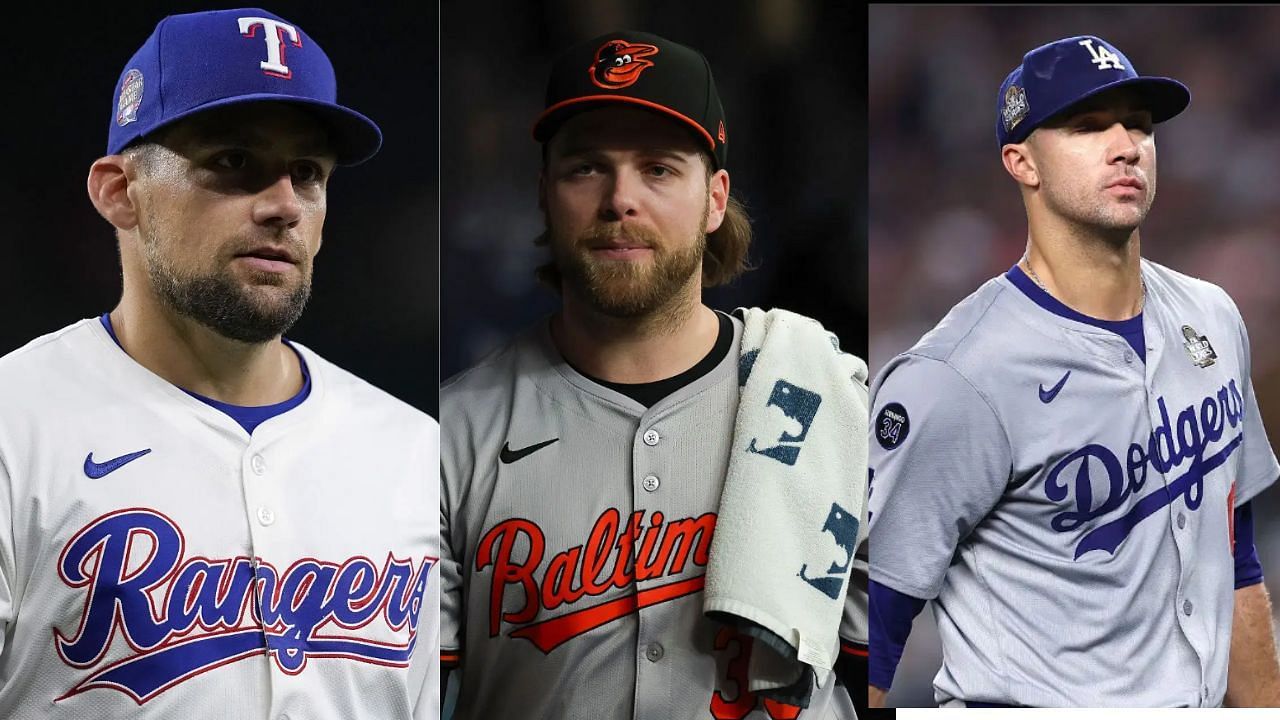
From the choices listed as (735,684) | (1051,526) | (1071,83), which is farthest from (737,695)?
(1071,83)

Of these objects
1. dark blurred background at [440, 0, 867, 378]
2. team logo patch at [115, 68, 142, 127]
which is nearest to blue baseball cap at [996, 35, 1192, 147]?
dark blurred background at [440, 0, 867, 378]

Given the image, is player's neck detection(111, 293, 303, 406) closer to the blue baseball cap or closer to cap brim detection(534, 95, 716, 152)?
cap brim detection(534, 95, 716, 152)

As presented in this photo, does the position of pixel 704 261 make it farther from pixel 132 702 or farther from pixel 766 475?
pixel 132 702

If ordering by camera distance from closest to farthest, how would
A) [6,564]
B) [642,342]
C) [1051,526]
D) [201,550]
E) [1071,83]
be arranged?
[6,564], [201,550], [642,342], [1051,526], [1071,83]

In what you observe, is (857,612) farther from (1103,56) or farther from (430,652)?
(1103,56)

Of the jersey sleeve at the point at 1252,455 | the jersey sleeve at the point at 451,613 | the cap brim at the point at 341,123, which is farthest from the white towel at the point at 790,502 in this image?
the jersey sleeve at the point at 1252,455
